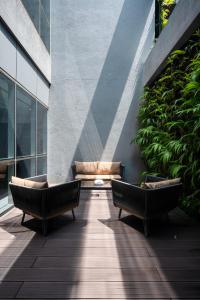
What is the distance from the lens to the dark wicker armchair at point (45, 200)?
347cm

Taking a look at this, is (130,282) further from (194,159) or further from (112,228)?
(194,159)

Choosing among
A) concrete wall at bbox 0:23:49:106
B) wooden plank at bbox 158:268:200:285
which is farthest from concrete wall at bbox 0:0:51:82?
wooden plank at bbox 158:268:200:285

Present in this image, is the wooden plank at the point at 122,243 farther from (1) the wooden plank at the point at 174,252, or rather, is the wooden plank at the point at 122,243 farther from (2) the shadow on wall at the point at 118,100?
(2) the shadow on wall at the point at 118,100

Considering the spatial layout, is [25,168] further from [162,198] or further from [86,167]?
[162,198]

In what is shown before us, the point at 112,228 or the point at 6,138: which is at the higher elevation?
the point at 6,138

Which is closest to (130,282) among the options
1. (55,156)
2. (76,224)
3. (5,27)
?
(76,224)

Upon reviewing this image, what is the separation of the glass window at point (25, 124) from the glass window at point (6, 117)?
0.29 metres

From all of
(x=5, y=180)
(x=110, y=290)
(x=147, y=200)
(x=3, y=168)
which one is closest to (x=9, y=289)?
(x=110, y=290)

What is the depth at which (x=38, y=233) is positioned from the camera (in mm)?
3539

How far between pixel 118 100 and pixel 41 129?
252cm

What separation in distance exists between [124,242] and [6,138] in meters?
2.85

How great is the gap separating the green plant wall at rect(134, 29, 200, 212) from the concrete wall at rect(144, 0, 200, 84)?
0.14 metres

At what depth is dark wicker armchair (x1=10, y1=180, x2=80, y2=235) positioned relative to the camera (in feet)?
11.4

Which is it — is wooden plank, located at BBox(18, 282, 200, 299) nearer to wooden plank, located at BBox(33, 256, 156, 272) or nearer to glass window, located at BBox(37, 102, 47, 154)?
wooden plank, located at BBox(33, 256, 156, 272)
